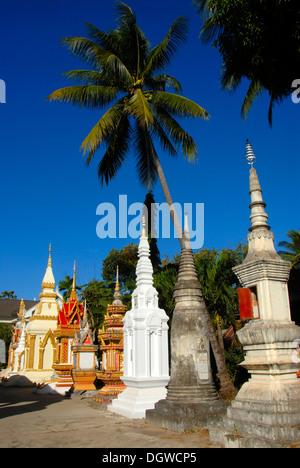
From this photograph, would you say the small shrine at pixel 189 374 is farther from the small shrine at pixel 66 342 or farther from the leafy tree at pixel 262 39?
the small shrine at pixel 66 342

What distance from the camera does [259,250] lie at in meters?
A: 6.36

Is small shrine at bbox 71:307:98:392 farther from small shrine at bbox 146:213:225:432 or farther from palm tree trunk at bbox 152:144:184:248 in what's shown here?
small shrine at bbox 146:213:225:432

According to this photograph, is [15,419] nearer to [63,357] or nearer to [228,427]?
[228,427]

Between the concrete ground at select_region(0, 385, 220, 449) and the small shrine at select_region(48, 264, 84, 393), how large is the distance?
21.9 ft

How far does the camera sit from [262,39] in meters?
10.9

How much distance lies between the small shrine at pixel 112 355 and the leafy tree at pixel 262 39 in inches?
371

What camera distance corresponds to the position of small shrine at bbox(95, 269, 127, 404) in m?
12.3

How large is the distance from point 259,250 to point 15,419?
7.57 m

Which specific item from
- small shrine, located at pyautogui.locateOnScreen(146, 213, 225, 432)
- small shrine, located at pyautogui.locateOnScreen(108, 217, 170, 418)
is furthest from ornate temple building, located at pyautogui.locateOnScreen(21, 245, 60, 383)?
small shrine, located at pyautogui.locateOnScreen(146, 213, 225, 432)

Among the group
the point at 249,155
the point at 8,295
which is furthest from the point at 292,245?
the point at 8,295

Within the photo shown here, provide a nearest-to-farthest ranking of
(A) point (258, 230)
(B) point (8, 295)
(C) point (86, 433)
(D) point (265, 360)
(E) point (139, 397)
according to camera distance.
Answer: (D) point (265, 360) → (A) point (258, 230) → (C) point (86, 433) → (E) point (139, 397) → (B) point (8, 295)

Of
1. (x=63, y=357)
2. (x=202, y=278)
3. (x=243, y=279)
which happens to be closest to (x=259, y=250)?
(x=243, y=279)

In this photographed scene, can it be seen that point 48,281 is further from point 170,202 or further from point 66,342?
point 170,202

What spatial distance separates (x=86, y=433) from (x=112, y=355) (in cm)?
584
